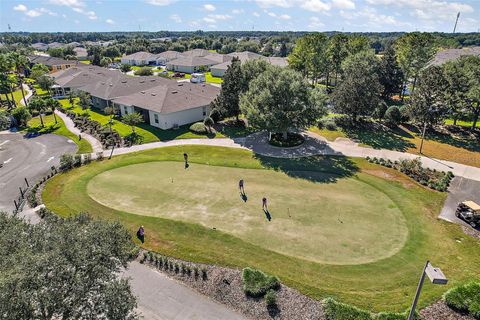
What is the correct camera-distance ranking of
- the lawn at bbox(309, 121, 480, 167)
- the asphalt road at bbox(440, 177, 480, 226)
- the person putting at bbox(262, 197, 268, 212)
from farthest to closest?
the lawn at bbox(309, 121, 480, 167)
the asphalt road at bbox(440, 177, 480, 226)
the person putting at bbox(262, 197, 268, 212)

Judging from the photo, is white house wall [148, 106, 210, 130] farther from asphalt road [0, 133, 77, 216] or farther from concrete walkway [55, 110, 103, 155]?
asphalt road [0, 133, 77, 216]

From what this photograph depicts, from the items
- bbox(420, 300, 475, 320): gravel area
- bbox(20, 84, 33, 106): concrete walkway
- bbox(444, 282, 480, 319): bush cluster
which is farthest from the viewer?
bbox(20, 84, 33, 106): concrete walkway

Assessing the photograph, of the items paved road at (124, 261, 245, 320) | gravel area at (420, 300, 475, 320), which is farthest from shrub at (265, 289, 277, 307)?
gravel area at (420, 300, 475, 320)

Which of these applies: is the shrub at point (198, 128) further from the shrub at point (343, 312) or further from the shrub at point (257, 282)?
the shrub at point (343, 312)

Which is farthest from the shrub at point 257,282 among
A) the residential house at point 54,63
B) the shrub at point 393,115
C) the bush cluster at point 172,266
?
the residential house at point 54,63

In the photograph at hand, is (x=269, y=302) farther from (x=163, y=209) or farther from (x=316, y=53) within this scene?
(x=316, y=53)
